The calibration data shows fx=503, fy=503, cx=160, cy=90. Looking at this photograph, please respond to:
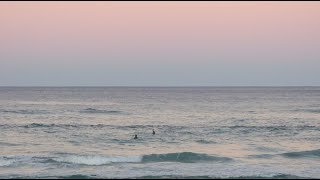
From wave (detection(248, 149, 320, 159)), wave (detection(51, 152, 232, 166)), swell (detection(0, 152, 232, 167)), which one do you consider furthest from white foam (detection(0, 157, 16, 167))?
wave (detection(248, 149, 320, 159))

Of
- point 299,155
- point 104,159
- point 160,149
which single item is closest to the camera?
point 104,159

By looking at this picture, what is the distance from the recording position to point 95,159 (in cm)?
3156

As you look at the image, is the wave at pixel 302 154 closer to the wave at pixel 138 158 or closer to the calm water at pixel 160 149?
the calm water at pixel 160 149

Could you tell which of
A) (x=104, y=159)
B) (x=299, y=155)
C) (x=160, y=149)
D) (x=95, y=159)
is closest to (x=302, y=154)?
Result: (x=299, y=155)

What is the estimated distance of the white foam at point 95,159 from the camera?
3083cm

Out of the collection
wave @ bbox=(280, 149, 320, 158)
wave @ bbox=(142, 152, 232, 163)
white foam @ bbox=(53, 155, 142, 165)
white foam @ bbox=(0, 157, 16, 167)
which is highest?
white foam @ bbox=(0, 157, 16, 167)

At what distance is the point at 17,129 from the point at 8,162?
61.0ft

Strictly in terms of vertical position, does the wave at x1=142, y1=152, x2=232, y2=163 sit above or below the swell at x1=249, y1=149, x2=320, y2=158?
above

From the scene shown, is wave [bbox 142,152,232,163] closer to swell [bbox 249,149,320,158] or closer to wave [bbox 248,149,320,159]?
wave [bbox 248,149,320,159]

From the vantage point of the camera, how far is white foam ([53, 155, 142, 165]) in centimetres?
3083

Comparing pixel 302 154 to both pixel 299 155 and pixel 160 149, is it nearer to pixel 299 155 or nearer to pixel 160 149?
pixel 299 155

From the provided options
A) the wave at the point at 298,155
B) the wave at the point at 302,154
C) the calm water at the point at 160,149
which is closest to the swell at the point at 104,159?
the calm water at the point at 160,149

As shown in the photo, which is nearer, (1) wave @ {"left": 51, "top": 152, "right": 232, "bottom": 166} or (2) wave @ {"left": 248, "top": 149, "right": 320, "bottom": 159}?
(1) wave @ {"left": 51, "top": 152, "right": 232, "bottom": 166}

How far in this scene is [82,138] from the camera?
42188 millimetres
